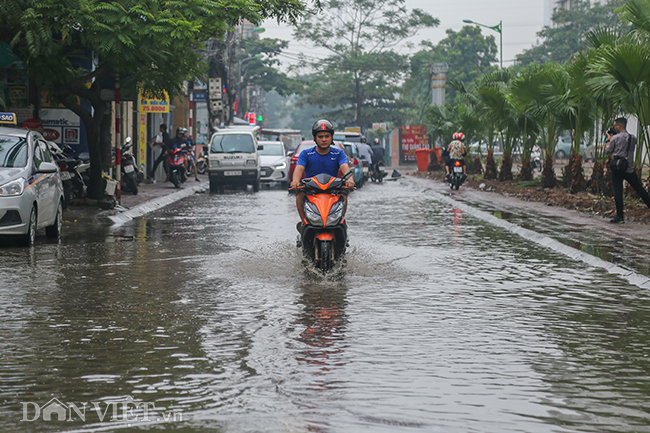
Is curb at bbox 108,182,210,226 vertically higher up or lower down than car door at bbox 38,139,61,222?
lower down

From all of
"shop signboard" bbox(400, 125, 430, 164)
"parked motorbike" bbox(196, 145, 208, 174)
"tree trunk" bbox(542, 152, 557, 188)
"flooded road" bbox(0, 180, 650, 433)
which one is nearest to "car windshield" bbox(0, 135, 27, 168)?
"flooded road" bbox(0, 180, 650, 433)

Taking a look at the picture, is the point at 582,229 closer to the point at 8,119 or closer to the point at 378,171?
the point at 8,119

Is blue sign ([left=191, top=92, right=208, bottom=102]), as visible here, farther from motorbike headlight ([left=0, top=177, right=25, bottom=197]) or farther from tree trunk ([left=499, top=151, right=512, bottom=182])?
motorbike headlight ([left=0, top=177, right=25, bottom=197])

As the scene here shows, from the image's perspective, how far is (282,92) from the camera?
247 ft

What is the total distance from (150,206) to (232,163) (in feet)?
24.3

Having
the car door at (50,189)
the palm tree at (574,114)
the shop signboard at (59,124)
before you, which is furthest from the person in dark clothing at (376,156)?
the car door at (50,189)

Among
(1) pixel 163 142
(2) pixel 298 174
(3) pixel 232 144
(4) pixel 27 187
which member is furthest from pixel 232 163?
(2) pixel 298 174

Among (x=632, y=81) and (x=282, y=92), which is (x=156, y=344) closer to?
(x=632, y=81)

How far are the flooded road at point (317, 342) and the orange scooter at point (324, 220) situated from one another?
27cm

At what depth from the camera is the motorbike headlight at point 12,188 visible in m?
11.7

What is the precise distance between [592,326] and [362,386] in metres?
2.72

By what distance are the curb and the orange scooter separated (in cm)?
720

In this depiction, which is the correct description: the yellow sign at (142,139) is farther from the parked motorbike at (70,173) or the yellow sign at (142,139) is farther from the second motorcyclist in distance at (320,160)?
the second motorcyclist in distance at (320,160)

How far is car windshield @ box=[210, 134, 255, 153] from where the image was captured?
93.9 ft
